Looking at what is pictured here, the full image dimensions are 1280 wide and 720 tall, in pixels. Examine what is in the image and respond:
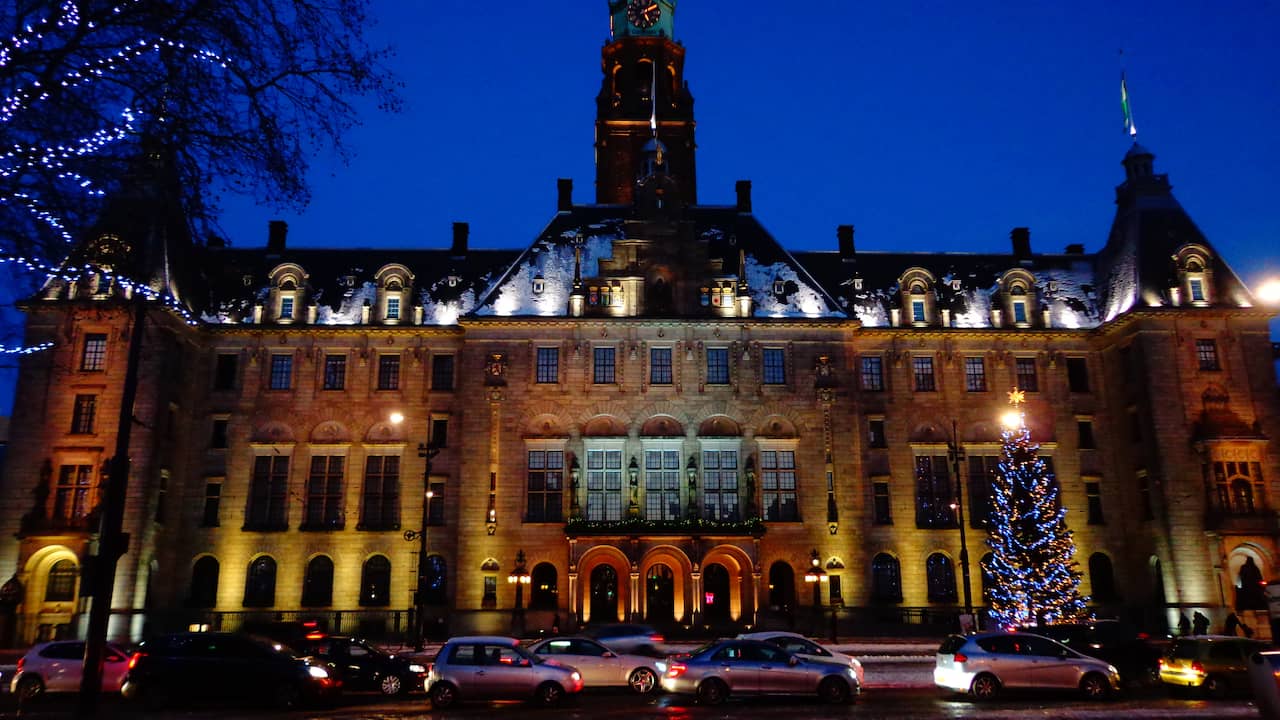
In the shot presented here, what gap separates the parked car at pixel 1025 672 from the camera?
73.9 ft

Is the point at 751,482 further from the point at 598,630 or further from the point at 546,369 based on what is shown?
the point at 598,630

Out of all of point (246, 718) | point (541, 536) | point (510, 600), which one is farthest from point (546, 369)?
point (246, 718)

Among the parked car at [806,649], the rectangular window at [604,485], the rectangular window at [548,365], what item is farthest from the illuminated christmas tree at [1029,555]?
the rectangular window at [548,365]

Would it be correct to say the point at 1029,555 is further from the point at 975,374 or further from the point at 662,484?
the point at 662,484

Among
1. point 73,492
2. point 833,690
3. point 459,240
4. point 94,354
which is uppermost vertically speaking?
point 459,240

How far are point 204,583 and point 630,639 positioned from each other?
27626 millimetres

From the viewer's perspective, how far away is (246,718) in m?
19.2

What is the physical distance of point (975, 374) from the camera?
4962 cm

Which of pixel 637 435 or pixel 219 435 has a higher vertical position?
pixel 219 435

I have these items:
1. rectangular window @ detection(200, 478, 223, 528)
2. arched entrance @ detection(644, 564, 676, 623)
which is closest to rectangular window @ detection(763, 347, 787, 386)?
arched entrance @ detection(644, 564, 676, 623)

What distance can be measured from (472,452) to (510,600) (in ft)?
24.2

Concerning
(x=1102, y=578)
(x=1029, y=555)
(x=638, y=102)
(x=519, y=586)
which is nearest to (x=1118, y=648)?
(x=1029, y=555)

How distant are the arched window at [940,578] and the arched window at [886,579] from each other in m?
1.48

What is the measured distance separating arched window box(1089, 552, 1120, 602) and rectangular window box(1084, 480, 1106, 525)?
166cm
